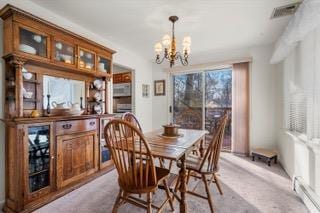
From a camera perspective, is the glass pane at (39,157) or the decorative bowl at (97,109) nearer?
the glass pane at (39,157)

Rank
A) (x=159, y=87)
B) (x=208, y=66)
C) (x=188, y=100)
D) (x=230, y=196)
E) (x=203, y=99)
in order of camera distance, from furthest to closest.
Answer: (x=159, y=87) < (x=188, y=100) < (x=203, y=99) < (x=208, y=66) < (x=230, y=196)

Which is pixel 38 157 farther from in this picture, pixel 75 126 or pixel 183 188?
pixel 183 188

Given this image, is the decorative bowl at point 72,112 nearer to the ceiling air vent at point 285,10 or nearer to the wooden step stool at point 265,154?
the ceiling air vent at point 285,10

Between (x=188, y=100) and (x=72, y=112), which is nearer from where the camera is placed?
(x=72, y=112)

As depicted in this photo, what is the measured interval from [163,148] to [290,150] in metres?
2.24

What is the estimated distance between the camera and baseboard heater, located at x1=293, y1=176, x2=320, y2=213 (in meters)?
1.72

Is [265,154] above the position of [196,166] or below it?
below

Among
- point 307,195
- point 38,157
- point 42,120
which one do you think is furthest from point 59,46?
point 307,195

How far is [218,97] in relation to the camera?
4113 mm

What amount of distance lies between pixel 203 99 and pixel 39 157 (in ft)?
11.4

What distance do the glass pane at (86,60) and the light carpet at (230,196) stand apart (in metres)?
1.73

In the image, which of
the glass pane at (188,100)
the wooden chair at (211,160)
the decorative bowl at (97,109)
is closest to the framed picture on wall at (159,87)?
the glass pane at (188,100)

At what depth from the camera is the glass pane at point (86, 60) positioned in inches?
97.9

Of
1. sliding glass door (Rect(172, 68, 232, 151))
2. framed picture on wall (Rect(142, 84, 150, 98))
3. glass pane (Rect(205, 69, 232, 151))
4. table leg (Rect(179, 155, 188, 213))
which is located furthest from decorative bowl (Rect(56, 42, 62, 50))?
glass pane (Rect(205, 69, 232, 151))
